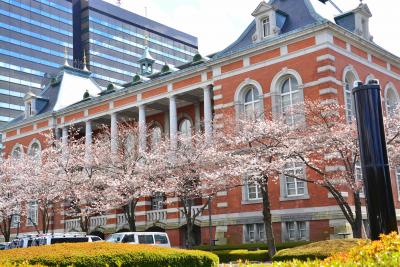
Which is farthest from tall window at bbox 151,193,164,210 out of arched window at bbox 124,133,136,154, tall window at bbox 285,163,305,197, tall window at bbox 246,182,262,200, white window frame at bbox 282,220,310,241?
white window frame at bbox 282,220,310,241

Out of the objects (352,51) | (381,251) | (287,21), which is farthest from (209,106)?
(381,251)

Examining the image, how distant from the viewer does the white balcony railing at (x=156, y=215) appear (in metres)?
40.0

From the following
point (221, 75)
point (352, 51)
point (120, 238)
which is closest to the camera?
point (120, 238)

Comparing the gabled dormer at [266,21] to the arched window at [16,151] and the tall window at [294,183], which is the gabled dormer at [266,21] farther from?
the arched window at [16,151]

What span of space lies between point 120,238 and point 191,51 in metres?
109

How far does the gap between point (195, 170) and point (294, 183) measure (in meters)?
6.05

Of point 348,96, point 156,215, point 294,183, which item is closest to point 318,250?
point 294,183

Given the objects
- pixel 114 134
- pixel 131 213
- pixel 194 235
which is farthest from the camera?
pixel 114 134

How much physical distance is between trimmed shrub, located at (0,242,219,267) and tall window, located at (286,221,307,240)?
51.3 feet

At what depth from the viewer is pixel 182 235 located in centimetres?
3856

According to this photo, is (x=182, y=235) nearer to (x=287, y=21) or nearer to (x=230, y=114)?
(x=230, y=114)

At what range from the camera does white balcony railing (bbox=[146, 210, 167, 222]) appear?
40.0 m

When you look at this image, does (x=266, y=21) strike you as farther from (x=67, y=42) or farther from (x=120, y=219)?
(x=67, y=42)

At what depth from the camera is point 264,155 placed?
27016 mm
